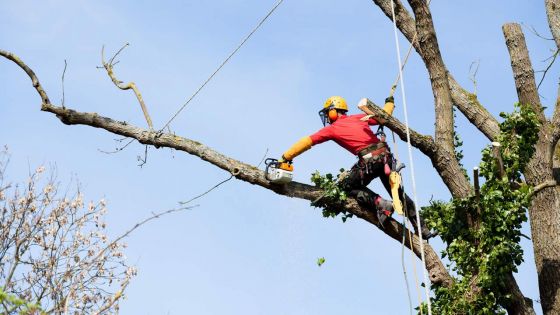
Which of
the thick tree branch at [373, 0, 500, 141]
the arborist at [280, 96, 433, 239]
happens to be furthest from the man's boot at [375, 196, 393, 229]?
the thick tree branch at [373, 0, 500, 141]

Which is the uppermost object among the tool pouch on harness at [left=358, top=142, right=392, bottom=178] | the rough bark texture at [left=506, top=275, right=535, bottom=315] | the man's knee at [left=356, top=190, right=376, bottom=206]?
the tool pouch on harness at [left=358, top=142, right=392, bottom=178]

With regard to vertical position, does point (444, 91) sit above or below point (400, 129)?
above

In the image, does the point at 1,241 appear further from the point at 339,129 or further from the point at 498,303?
the point at 498,303

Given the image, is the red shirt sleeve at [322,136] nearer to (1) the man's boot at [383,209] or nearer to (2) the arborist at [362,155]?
(2) the arborist at [362,155]

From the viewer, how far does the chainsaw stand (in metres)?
8.20

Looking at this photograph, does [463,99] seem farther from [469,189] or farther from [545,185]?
[469,189]

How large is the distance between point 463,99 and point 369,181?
2.50 metres

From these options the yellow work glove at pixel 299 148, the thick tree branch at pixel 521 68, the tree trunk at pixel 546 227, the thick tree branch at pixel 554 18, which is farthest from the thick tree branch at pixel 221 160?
the thick tree branch at pixel 554 18

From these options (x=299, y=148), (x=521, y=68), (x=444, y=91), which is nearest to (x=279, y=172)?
(x=299, y=148)

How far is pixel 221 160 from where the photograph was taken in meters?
8.61

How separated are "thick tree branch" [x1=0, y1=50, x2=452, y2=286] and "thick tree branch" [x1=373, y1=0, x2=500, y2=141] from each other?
7.37ft

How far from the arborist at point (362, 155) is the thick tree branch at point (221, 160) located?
135mm

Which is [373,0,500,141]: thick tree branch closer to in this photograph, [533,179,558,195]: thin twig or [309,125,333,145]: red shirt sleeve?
[533,179,558,195]: thin twig

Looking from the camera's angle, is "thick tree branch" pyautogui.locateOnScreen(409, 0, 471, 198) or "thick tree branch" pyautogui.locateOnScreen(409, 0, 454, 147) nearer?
"thick tree branch" pyautogui.locateOnScreen(409, 0, 471, 198)
